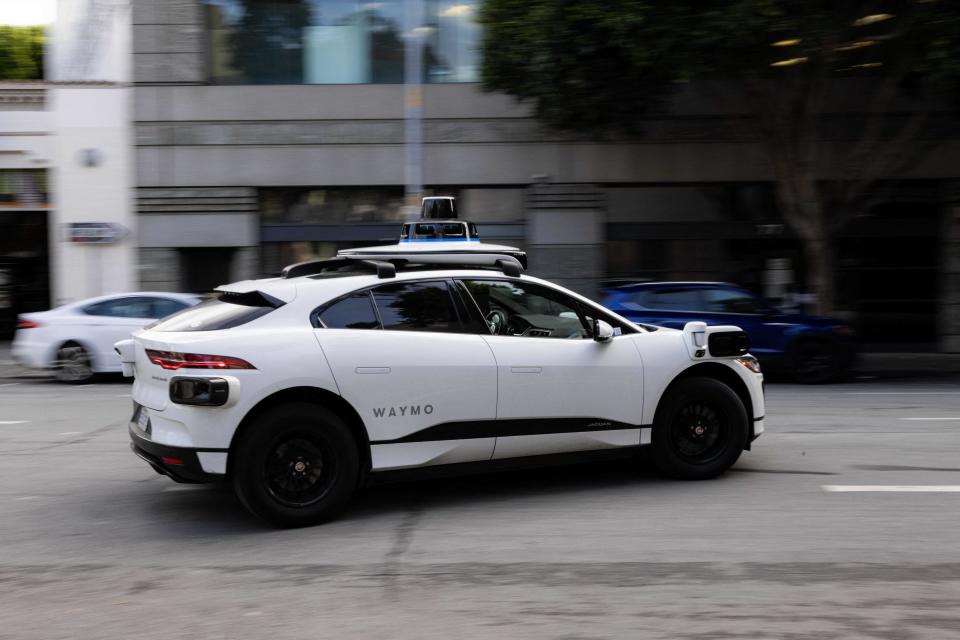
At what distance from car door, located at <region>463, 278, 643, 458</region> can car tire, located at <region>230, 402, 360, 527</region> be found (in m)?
1.01

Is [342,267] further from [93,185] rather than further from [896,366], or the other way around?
[93,185]

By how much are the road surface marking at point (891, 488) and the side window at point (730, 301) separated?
7782 mm

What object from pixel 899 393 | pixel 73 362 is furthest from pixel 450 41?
pixel 899 393

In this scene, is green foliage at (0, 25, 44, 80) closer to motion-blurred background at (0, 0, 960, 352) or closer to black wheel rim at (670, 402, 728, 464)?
motion-blurred background at (0, 0, 960, 352)

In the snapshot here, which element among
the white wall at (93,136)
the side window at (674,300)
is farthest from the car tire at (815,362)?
the white wall at (93,136)

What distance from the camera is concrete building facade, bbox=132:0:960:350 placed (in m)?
20.5

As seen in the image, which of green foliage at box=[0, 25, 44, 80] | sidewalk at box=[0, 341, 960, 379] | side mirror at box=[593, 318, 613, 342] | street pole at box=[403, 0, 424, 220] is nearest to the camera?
side mirror at box=[593, 318, 613, 342]

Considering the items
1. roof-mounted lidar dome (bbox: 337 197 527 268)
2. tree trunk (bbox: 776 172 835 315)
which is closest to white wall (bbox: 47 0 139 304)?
A: roof-mounted lidar dome (bbox: 337 197 527 268)

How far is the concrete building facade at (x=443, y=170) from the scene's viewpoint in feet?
67.3

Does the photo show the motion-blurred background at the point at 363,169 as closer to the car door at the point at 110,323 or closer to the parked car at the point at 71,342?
the car door at the point at 110,323

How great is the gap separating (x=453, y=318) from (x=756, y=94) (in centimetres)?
1201

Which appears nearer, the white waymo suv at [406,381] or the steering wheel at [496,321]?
the white waymo suv at [406,381]

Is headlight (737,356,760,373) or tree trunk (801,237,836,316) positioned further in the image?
tree trunk (801,237,836,316)

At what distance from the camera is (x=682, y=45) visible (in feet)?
45.9
